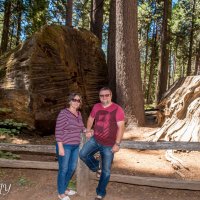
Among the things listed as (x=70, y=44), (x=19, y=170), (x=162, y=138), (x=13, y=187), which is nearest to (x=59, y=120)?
(x=13, y=187)

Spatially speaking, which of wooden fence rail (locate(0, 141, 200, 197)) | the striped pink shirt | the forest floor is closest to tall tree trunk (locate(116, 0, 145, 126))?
the forest floor

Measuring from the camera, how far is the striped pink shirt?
16.7 ft

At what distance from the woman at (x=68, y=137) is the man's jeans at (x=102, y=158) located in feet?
0.58

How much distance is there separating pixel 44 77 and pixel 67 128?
437 centimetres

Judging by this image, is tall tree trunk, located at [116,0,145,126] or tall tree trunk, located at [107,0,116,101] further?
tall tree trunk, located at [107,0,116,101]

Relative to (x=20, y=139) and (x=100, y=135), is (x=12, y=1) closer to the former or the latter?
(x=20, y=139)

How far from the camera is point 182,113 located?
8.77 m

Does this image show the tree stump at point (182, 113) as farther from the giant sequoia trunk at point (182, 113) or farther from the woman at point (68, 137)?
the woman at point (68, 137)

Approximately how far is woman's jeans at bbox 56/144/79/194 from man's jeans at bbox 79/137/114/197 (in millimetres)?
161

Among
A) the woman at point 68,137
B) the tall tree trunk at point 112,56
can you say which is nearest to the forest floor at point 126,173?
the woman at point 68,137

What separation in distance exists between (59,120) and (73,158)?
833 mm

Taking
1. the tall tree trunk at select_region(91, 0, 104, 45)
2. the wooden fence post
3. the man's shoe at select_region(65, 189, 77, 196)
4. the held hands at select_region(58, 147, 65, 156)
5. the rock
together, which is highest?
the tall tree trunk at select_region(91, 0, 104, 45)

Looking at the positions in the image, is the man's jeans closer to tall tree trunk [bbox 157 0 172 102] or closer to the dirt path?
the dirt path

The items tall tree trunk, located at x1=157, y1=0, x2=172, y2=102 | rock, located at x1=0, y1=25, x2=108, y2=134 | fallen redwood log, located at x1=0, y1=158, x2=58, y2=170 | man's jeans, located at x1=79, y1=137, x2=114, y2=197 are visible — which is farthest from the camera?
tall tree trunk, located at x1=157, y1=0, x2=172, y2=102
